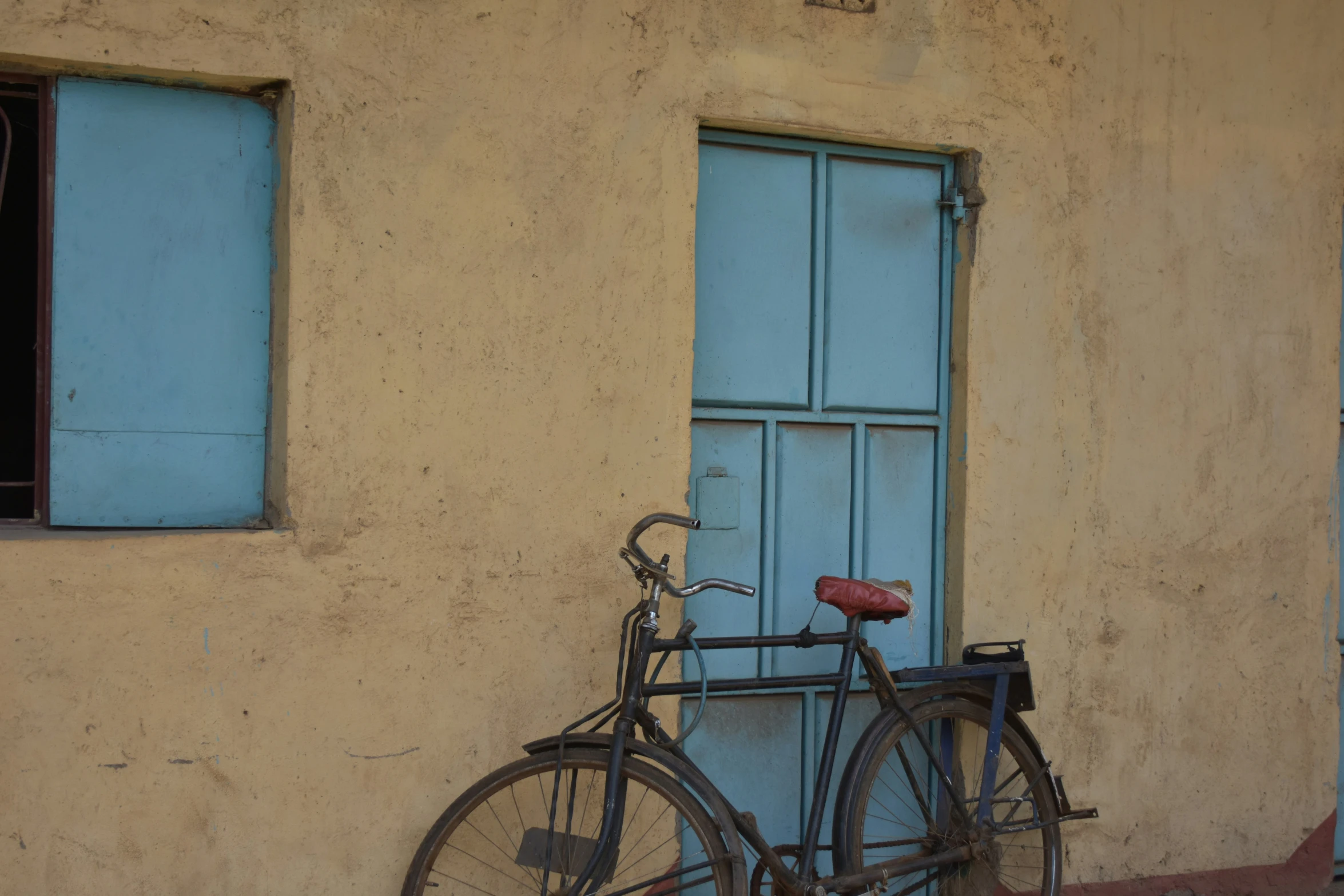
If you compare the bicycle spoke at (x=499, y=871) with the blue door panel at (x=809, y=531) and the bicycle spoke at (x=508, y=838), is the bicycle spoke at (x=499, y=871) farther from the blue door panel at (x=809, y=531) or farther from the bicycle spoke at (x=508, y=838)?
the blue door panel at (x=809, y=531)

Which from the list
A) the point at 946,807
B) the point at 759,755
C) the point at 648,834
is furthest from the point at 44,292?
the point at 946,807

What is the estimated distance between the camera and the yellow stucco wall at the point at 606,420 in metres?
3.05

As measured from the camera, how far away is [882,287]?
3.93 m

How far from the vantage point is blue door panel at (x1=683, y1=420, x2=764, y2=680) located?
12.1 ft

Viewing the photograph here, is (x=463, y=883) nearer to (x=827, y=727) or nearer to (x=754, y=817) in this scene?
(x=754, y=817)

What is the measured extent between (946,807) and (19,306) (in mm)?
3285

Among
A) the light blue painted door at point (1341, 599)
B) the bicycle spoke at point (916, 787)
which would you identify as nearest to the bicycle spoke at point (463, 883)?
the bicycle spoke at point (916, 787)

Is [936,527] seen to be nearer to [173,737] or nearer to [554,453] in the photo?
[554,453]

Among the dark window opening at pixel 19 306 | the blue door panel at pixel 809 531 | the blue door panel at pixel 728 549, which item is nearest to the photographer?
the dark window opening at pixel 19 306

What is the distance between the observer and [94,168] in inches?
123

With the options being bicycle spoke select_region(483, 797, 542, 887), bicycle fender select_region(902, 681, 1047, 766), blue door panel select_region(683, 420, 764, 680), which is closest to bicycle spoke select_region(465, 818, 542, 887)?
bicycle spoke select_region(483, 797, 542, 887)

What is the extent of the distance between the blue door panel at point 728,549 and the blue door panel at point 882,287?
0.37 metres

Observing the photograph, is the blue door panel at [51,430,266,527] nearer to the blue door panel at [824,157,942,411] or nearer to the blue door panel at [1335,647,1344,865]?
the blue door panel at [824,157,942,411]

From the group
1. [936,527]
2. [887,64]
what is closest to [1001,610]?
[936,527]
